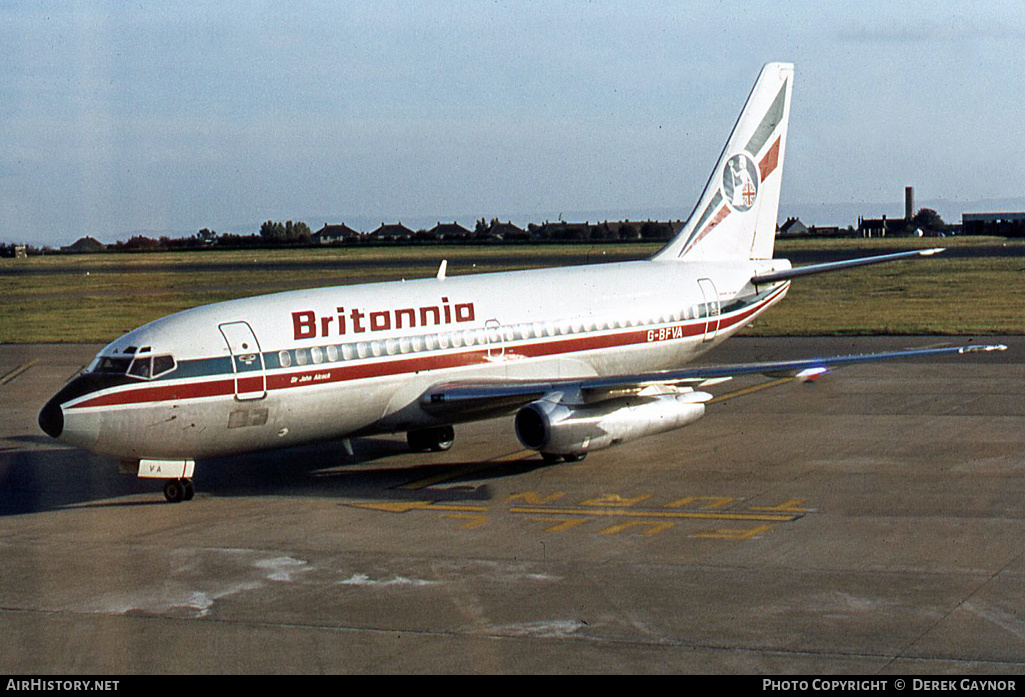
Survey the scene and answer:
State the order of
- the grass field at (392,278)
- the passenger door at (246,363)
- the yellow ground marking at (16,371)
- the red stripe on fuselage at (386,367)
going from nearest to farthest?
the red stripe on fuselage at (386,367) → the passenger door at (246,363) → the yellow ground marking at (16,371) → the grass field at (392,278)

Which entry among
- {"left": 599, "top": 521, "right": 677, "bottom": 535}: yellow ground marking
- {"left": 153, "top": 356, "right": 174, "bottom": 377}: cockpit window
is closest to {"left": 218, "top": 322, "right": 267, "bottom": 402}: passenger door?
{"left": 153, "top": 356, "right": 174, "bottom": 377}: cockpit window

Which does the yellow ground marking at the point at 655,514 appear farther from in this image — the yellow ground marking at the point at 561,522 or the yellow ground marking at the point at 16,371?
the yellow ground marking at the point at 16,371

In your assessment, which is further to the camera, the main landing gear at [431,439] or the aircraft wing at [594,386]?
the main landing gear at [431,439]

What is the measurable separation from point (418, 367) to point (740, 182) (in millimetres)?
13129

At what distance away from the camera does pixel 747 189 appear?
37531 millimetres

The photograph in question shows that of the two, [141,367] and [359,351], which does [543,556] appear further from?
[141,367]

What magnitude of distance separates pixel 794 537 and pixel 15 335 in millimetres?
52073

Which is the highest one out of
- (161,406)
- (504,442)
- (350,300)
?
(350,300)

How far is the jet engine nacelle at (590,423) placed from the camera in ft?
88.3

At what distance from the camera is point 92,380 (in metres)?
25.2

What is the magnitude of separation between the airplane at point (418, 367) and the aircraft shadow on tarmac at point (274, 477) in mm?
933

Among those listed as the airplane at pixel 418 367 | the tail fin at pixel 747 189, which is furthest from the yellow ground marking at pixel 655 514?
the tail fin at pixel 747 189
